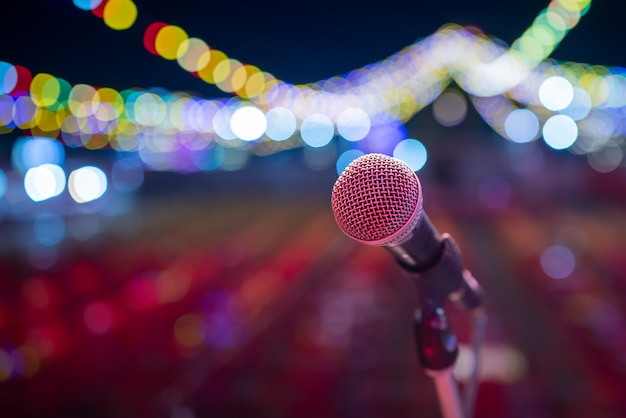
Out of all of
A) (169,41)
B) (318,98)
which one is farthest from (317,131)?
(169,41)

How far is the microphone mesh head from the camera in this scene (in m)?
0.72

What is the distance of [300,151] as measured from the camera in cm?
3456

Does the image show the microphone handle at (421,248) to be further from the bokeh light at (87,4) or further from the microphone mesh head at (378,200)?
the bokeh light at (87,4)

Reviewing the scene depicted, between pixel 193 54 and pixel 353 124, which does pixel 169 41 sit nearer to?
pixel 193 54

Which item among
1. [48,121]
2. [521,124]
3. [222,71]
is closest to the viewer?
[222,71]

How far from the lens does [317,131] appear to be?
3662 cm

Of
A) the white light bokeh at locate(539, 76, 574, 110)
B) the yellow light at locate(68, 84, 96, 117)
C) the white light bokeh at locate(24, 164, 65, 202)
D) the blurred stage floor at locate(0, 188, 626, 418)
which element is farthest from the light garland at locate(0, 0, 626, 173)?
the blurred stage floor at locate(0, 188, 626, 418)

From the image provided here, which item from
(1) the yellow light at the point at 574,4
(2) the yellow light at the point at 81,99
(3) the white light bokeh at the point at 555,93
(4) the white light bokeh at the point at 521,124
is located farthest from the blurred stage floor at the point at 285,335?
(4) the white light bokeh at the point at 521,124

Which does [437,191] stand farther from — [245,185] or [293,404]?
[293,404]

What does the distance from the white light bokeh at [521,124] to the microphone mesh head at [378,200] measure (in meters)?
29.8

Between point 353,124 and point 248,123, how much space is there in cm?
691

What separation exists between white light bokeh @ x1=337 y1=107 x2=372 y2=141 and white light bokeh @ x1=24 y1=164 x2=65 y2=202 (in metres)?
18.1

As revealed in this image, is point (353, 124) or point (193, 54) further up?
point (193, 54)

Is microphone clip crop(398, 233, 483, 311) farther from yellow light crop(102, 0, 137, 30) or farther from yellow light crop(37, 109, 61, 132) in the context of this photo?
yellow light crop(37, 109, 61, 132)
